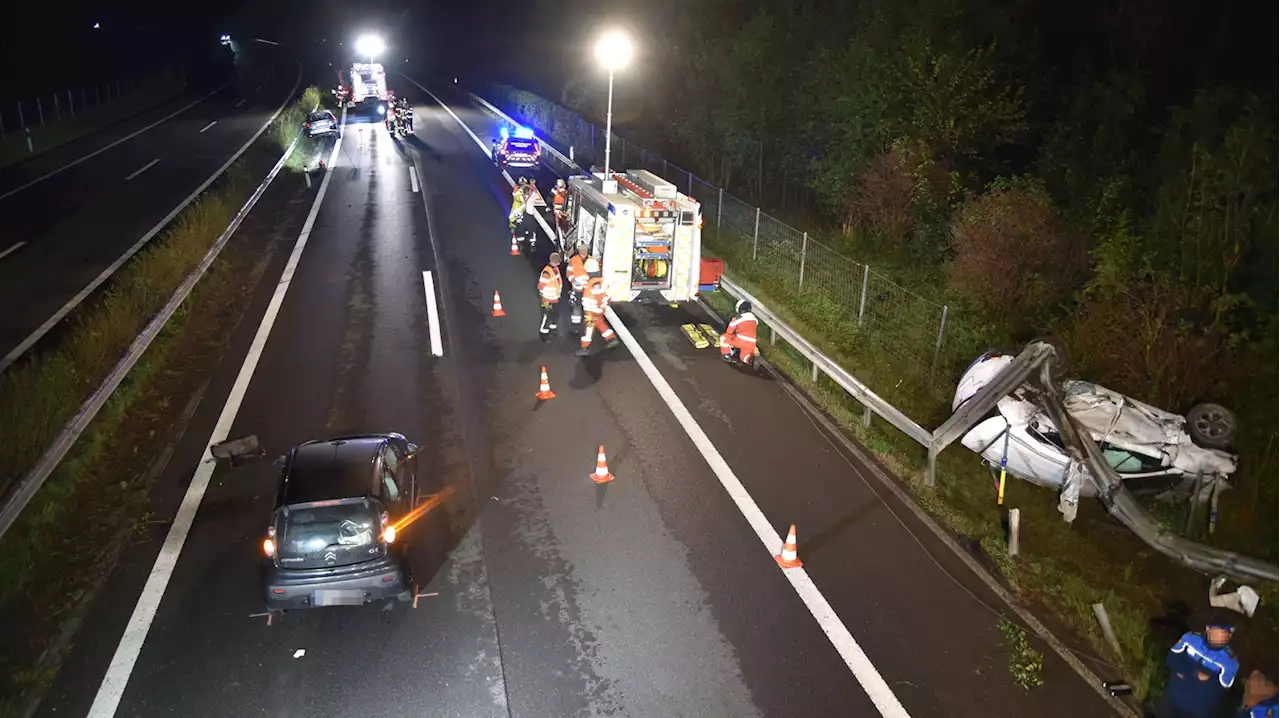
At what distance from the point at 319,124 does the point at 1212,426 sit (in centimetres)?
3676

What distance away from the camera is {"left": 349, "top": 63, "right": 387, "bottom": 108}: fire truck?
47.5 meters

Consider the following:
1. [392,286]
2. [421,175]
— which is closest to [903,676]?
[392,286]

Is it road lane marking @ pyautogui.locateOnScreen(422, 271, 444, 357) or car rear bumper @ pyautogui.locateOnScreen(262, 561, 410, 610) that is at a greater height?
car rear bumper @ pyautogui.locateOnScreen(262, 561, 410, 610)

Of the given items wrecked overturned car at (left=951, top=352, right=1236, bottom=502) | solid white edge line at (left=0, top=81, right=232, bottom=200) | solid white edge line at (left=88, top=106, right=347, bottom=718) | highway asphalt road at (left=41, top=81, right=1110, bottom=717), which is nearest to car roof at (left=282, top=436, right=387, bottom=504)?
highway asphalt road at (left=41, top=81, right=1110, bottom=717)

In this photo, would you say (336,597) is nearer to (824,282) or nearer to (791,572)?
(791,572)

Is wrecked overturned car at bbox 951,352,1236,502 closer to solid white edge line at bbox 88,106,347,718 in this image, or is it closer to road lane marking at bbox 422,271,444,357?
road lane marking at bbox 422,271,444,357

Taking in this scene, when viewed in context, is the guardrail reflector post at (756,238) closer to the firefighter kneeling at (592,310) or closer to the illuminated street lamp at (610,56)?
the illuminated street lamp at (610,56)

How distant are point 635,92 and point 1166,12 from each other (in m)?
29.5

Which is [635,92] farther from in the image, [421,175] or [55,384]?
[55,384]

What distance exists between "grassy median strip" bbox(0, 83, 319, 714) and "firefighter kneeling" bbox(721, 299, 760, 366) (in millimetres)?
7954

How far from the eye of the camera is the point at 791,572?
8438mm

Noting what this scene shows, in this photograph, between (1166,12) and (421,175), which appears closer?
(1166,12)

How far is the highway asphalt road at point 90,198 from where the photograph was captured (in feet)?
56.8

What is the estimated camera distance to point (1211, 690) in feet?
19.8
